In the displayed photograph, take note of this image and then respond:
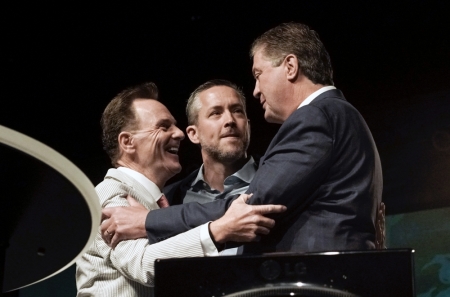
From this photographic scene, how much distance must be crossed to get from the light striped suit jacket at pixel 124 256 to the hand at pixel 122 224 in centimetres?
3

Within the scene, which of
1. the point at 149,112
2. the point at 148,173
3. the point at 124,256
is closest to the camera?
the point at 124,256

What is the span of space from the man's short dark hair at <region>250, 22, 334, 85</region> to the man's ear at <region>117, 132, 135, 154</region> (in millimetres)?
600

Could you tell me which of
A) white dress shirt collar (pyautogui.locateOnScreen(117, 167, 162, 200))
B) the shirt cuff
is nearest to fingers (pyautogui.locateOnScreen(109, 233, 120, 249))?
the shirt cuff

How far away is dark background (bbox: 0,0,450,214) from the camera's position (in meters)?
3.23

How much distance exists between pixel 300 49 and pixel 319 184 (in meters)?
0.55

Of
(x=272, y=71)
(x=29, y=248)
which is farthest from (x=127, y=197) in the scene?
(x=29, y=248)

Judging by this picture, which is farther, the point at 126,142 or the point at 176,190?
the point at 176,190

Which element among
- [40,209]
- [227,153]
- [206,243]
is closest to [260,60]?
[206,243]

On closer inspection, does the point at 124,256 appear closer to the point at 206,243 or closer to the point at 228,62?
the point at 206,243

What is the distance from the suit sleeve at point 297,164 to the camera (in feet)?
5.41

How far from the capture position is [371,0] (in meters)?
3.18

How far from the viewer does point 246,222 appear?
1630 mm

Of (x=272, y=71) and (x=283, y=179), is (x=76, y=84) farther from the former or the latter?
(x=283, y=179)

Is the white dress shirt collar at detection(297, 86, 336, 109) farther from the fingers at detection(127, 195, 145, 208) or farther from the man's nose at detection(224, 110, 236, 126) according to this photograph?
the man's nose at detection(224, 110, 236, 126)
